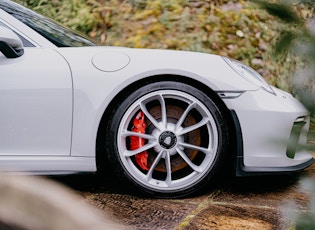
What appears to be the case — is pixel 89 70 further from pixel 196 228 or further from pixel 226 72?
pixel 196 228

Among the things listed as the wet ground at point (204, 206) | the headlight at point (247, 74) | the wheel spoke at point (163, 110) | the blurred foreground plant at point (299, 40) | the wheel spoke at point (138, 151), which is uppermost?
the blurred foreground plant at point (299, 40)

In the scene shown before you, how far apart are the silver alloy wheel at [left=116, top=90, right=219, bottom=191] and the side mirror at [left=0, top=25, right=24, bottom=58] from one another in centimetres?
70

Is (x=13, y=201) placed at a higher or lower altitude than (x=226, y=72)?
higher

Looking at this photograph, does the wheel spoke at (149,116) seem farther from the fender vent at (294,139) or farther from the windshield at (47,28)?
the fender vent at (294,139)

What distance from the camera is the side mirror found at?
3.11 meters

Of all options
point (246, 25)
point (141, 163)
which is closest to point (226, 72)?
point (141, 163)

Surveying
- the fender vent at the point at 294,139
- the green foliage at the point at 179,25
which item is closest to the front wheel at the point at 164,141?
the fender vent at the point at 294,139

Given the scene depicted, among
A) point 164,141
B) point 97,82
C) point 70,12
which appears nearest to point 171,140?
point 164,141

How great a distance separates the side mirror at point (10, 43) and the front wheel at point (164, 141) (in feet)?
2.12

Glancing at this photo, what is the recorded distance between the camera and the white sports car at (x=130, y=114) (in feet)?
10.7

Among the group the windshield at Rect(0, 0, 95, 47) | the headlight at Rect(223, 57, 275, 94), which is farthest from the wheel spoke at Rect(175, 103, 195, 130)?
the windshield at Rect(0, 0, 95, 47)

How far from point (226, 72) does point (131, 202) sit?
93 cm

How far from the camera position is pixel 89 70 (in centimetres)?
331

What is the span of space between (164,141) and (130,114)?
0.25 m
